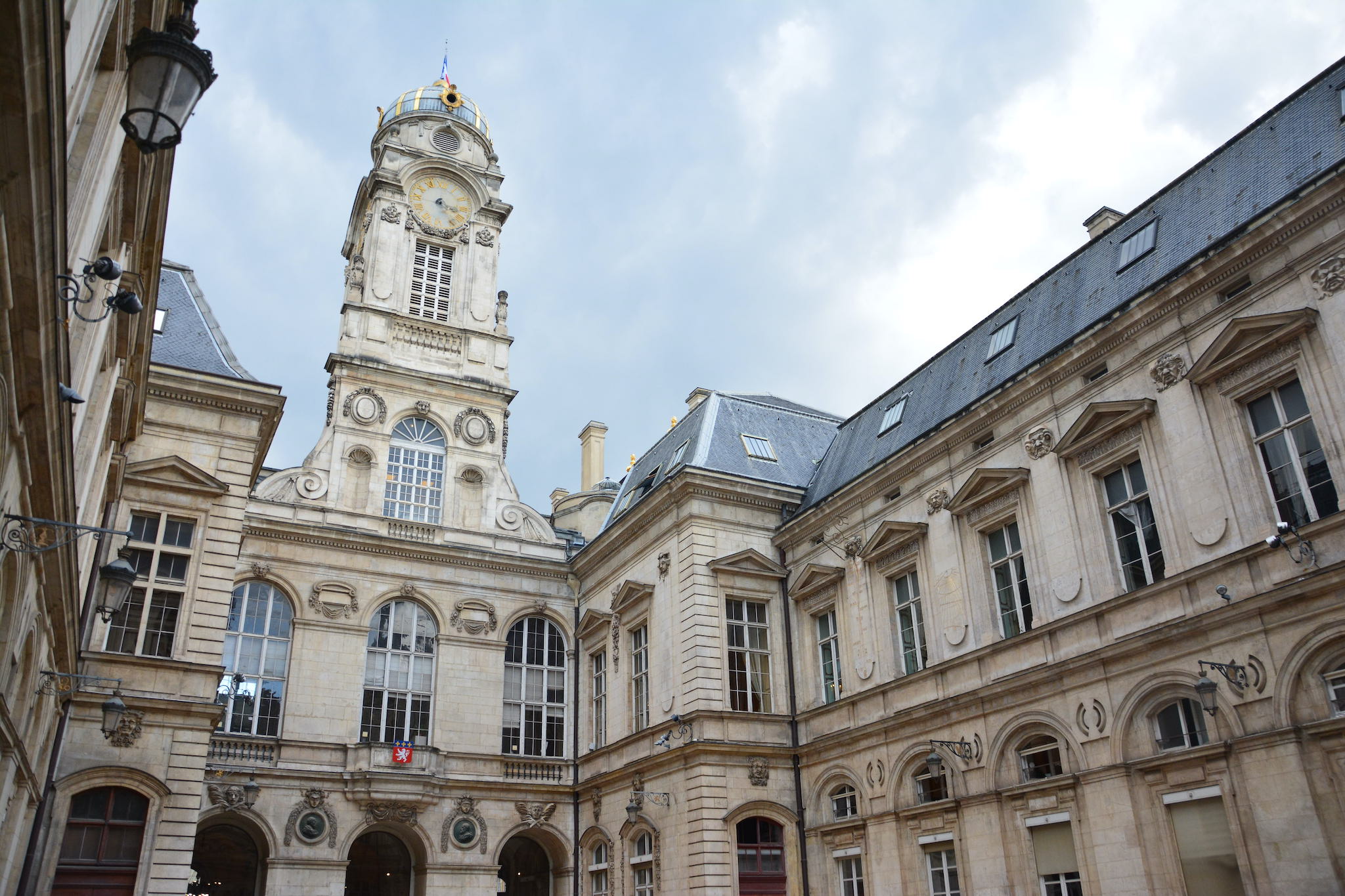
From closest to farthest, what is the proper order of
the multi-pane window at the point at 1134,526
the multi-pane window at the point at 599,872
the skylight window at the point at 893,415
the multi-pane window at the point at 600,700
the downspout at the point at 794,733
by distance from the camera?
the multi-pane window at the point at 1134,526
the downspout at the point at 794,733
the skylight window at the point at 893,415
the multi-pane window at the point at 599,872
the multi-pane window at the point at 600,700

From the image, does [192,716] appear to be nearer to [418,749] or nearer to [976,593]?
[418,749]

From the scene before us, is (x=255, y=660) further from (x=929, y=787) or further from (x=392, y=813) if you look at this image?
(x=929, y=787)

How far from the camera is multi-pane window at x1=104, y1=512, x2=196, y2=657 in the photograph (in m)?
19.6

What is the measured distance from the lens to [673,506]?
2502 centimetres

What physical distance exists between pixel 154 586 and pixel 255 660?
6.45 m

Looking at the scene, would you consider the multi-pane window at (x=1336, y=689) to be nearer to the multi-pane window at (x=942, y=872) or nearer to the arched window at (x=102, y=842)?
the multi-pane window at (x=942, y=872)

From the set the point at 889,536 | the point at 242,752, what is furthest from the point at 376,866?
the point at 889,536

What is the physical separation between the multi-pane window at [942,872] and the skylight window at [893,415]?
31.7 ft

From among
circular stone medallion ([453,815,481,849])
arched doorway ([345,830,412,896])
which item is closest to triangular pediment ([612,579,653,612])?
circular stone medallion ([453,815,481,849])

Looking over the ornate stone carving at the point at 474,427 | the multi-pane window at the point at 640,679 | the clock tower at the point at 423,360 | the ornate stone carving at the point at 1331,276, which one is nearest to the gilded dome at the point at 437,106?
the clock tower at the point at 423,360

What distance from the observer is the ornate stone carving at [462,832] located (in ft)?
84.1

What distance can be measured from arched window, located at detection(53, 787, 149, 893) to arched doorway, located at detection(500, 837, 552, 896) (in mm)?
12384

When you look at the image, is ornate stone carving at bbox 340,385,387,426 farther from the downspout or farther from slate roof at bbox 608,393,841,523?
the downspout

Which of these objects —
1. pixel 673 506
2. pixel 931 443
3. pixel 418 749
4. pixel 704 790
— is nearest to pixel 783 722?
pixel 704 790
